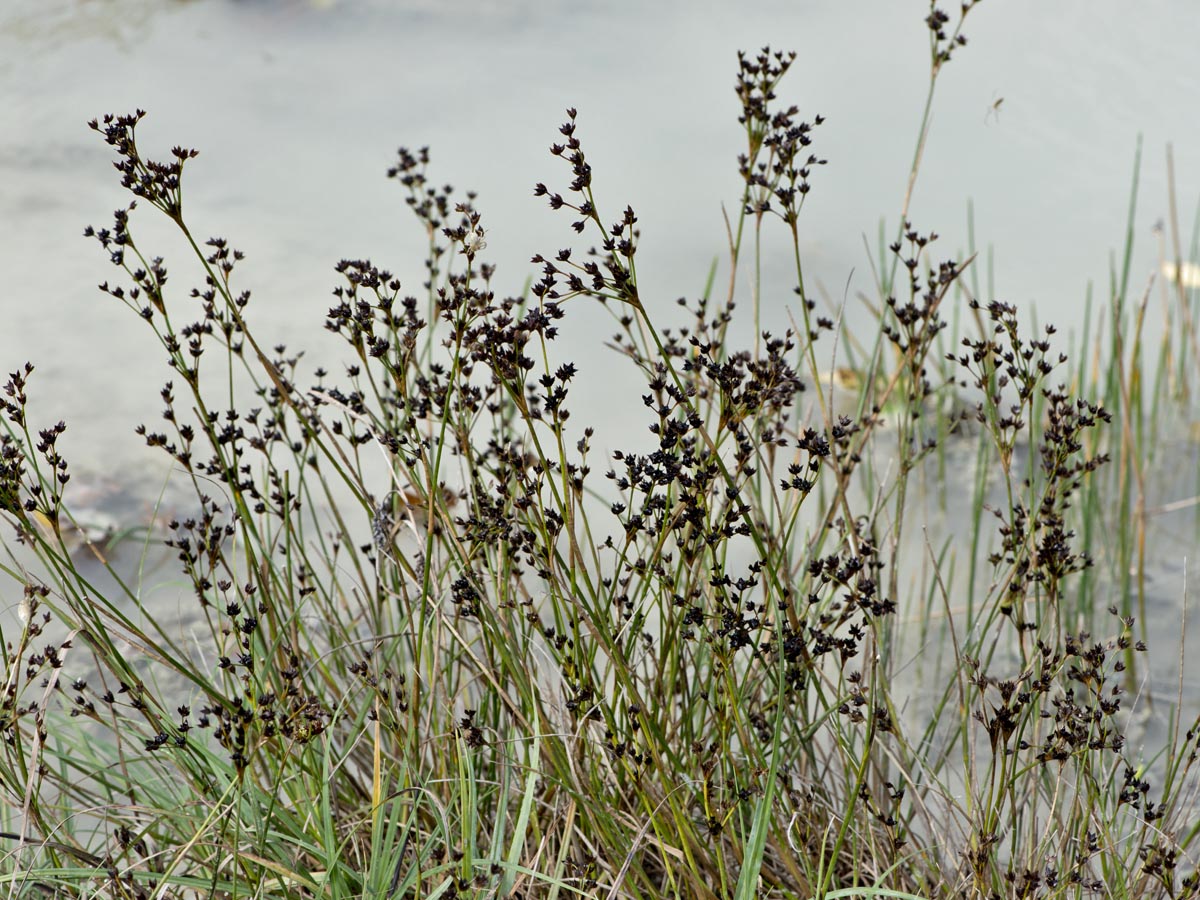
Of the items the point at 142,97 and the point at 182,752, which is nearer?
the point at 182,752

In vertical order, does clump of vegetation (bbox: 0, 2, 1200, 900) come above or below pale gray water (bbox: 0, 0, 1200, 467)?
below

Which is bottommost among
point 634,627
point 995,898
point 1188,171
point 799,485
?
point 995,898

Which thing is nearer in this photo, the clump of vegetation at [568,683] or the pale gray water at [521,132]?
the clump of vegetation at [568,683]

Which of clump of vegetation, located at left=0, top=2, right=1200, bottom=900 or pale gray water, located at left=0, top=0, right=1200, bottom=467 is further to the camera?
pale gray water, located at left=0, top=0, right=1200, bottom=467

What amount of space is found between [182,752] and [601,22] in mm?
4948

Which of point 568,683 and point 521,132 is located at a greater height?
point 521,132

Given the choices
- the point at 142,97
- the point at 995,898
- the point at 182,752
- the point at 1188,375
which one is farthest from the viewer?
the point at 142,97

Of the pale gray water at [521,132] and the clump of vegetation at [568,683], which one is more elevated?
the pale gray water at [521,132]

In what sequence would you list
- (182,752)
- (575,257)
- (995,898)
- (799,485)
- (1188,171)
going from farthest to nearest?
(1188,171) → (575,257) → (182,752) → (995,898) → (799,485)

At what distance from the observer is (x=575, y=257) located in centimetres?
425

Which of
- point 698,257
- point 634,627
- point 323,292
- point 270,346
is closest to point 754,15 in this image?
point 698,257

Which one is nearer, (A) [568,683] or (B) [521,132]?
(A) [568,683]

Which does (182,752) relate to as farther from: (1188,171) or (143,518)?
(1188,171)

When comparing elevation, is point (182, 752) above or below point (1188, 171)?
below
